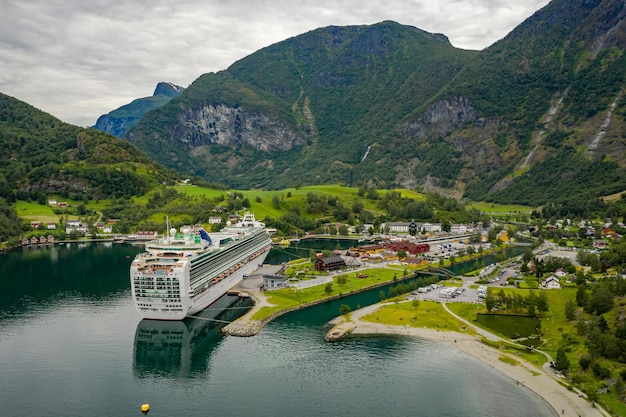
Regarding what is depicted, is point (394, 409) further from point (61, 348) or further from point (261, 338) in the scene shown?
point (61, 348)

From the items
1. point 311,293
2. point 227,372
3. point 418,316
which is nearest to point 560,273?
point 418,316

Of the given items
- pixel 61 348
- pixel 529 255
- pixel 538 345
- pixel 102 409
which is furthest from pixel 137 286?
pixel 529 255

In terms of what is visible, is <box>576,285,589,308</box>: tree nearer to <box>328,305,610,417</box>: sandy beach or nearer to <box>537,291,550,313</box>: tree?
<box>537,291,550,313</box>: tree

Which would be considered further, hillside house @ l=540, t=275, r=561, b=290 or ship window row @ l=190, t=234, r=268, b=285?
hillside house @ l=540, t=275, r=561, b=290

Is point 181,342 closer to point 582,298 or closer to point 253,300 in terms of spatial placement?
point 253,300

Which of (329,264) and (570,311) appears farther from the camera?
(329,264)

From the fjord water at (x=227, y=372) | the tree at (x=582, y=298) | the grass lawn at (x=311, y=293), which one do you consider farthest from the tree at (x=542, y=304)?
the grass lawn at (x=311, y=293)

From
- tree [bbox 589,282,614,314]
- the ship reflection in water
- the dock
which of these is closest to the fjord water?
the ship reflection in water
